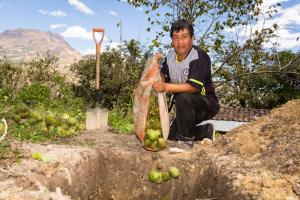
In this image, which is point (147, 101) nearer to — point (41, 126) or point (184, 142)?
point (184, 142)

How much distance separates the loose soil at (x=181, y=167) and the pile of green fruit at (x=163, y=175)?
0.09 meters

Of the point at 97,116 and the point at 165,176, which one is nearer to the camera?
the point at 165,176

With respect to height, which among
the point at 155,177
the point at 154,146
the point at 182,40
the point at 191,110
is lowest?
the point at 155,177

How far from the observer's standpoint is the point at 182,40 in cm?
544

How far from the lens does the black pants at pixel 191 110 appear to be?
17.9 ft

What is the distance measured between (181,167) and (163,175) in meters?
0.30

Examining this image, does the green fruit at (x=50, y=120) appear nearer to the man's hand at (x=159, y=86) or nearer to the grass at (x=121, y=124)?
the grass at (x=121, y=124)

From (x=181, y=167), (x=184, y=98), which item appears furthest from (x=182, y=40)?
(x=181, y=167)

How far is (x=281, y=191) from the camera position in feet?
12.6

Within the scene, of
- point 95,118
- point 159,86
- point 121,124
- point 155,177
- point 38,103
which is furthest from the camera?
point 38,103

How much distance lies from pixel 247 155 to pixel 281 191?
1082 mm

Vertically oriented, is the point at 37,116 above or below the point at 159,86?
below

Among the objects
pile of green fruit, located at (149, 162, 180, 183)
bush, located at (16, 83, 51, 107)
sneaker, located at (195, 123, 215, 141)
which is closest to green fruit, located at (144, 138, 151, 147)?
pile of green fruit, located at (149, 162, 180, 183)

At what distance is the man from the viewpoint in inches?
209
